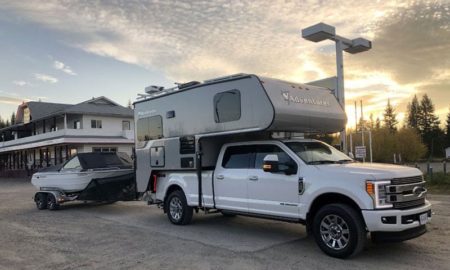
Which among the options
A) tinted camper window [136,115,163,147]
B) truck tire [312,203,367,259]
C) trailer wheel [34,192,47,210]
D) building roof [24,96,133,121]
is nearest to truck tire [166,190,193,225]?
tinted camper window [136,115,163,147]

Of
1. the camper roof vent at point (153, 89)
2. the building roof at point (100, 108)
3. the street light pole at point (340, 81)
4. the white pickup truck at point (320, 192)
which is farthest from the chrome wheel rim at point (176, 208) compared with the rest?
the building roof at point (100, 108)

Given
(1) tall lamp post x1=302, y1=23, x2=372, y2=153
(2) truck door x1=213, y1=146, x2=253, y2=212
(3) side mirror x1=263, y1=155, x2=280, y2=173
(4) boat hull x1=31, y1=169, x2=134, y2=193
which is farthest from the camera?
(4) boat hull x1=31, y1=169, x2=134, y2=193

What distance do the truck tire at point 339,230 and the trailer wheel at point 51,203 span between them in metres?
10.2

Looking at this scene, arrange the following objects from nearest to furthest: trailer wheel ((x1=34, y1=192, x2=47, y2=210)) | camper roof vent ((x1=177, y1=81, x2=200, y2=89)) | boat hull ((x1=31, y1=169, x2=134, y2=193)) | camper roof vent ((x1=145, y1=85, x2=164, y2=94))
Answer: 1. camper roof vent ((x1=177, y1=81, x2=200, y2=89))
2. camper roof vent ((x1=145, y1=85, x2=164, y2=94))
3. boat hull ((x1=31, y1=169, x2=134, y2=193))
4. trailer wheel ((x1=34, y1=192, x2=47, y2=210))

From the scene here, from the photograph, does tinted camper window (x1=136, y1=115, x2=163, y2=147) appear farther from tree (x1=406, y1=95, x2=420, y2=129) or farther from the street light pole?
tree (x1=406, y1=95, x2=420, y2=129)

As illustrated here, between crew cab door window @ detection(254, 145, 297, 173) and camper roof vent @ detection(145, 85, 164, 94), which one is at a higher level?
camper roof vent @ detection(145, 85, 164, 94)

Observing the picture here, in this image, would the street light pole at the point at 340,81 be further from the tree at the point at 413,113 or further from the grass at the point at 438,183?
the tree at the point at 413,113

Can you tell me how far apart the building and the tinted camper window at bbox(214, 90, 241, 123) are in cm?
3404

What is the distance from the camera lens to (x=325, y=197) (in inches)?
300

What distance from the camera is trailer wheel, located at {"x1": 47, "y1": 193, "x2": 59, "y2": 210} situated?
14.7 m

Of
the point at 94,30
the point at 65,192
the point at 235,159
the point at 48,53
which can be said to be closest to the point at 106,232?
the point at 235,159

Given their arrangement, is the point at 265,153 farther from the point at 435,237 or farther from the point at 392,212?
the point at 435,237

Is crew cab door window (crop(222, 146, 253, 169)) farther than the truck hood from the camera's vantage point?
Yes

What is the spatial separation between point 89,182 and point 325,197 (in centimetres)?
920
